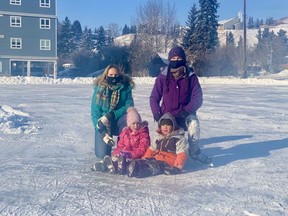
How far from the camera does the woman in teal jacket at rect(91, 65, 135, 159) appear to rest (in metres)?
6.23

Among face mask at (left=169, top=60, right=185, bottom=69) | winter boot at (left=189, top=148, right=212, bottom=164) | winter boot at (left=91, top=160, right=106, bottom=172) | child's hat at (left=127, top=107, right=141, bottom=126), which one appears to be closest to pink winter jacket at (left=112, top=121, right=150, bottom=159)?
child's hat at (left=127, top=107, right=141, bottom=126)

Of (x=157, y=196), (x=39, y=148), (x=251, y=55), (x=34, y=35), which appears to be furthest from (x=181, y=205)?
(x=251, y=55)

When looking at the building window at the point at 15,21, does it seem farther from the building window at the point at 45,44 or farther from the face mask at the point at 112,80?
the face mask at the point at 112,80

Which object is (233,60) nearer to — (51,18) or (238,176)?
(51,18)

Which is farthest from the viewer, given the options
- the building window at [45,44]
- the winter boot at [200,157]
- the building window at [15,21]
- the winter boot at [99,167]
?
the building window at [45,44]

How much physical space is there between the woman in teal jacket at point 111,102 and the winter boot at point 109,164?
0.42 m

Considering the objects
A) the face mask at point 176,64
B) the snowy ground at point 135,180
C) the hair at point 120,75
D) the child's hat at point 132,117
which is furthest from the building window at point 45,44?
the child's hat at point 132,117

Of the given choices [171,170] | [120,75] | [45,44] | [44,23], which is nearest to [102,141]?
[120,75]

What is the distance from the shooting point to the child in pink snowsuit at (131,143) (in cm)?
565

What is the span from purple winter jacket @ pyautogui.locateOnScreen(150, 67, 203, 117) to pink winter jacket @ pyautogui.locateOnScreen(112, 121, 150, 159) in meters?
0.46

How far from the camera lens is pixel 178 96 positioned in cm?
619

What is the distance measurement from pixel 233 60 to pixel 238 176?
2019 inches

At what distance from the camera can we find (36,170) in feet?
19.3

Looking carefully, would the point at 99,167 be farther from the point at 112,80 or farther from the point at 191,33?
the point at 191,33
